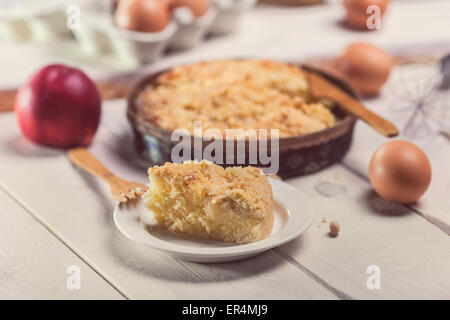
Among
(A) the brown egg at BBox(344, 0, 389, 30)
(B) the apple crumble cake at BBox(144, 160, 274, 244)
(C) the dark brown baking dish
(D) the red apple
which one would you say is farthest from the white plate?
(A) the brown egg at BBox(344, 0, 389, 30)

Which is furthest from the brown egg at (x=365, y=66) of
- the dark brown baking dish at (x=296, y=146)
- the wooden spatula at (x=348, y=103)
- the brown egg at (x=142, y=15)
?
the brown egg at (x=142, y=15)

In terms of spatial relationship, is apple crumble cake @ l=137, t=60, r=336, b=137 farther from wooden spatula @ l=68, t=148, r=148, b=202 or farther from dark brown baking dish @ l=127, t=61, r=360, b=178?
wooden spatula @ l=68, t=148, r=148, b=202

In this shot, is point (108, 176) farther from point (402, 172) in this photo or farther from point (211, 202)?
point (402, 172)

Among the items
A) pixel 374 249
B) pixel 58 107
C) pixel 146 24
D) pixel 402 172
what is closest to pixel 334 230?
pixel 374 249

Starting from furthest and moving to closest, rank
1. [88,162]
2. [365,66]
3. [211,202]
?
[365,66]
[88,162]
[211,202]

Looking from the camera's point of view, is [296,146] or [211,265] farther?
[296,146]

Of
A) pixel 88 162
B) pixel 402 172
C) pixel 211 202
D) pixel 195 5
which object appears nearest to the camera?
pixel 211 202

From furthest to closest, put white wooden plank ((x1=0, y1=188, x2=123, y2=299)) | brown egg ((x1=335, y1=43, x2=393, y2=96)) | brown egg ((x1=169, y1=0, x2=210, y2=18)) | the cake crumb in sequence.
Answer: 1. brown egg ((x1=169, y1=0, x2=210, y2=18))
2. brown egg ((x1=335, y1=43, x2=393, y2=96))
3. the cake crumb
4. white wooden plank ((x1=0, y1=188, x2=123, y2=299))
